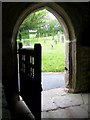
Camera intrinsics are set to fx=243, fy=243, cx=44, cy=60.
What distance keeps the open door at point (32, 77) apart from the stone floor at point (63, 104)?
617 mm

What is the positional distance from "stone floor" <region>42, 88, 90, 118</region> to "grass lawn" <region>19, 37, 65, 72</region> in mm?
3953

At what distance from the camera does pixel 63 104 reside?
458 centimetres

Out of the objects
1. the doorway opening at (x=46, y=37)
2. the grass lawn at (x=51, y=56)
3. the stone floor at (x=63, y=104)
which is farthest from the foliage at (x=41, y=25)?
the stone floor at (x=63, y=104)

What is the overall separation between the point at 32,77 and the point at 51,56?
25.3ft

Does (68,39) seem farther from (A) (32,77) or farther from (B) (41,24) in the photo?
(B) (41,24)

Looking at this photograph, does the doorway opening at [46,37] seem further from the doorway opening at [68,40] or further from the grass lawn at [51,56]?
the doorway opening at [68,40]

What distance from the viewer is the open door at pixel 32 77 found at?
3096mm

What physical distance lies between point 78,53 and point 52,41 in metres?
6.68

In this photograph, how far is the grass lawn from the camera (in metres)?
9.73

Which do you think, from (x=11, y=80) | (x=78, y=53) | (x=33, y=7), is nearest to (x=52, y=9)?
(x=33, y=7)

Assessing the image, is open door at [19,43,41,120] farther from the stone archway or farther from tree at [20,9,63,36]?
tree at [20,9,63,36]

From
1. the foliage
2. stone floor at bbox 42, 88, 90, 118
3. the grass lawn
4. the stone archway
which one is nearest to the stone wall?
the stone archway

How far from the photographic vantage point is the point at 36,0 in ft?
14.9

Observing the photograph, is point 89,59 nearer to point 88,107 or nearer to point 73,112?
point 88,107
